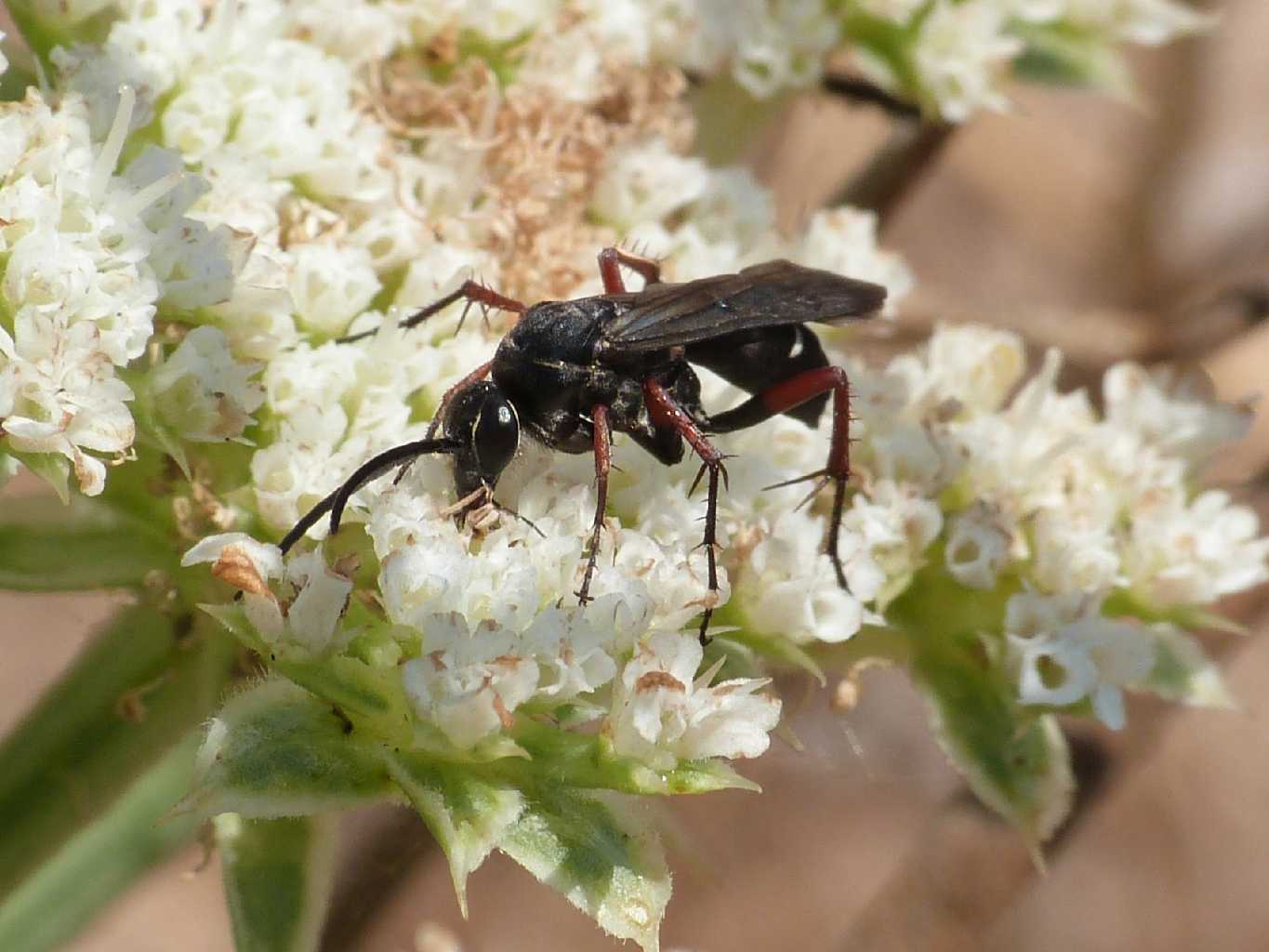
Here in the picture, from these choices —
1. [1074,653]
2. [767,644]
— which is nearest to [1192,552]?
[1074,653]

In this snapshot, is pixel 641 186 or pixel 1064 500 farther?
pixel 641 186

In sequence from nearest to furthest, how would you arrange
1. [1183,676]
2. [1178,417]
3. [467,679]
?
[467,679] < [1183,676] < [1178,417]

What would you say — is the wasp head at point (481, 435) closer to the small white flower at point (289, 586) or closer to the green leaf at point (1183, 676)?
the small white flower at point (289, 586)

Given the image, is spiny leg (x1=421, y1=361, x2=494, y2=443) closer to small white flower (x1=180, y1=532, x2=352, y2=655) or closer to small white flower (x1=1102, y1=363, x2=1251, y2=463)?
small white flower (x1=180, y1=532, x2=352, y2=655)

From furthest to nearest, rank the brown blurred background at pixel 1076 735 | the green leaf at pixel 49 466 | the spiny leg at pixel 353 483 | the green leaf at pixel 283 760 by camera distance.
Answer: the brown blurred background at pixel 1076 735 < the spiny leg at pixel 353 483 < the green leaf at pixel 49 466 < the green leaf at pixel 283 760

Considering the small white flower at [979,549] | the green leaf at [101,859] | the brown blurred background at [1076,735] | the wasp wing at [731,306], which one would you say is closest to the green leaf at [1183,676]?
the small white flower at [979,549]

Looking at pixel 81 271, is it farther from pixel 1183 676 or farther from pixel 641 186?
pixel 1183 676

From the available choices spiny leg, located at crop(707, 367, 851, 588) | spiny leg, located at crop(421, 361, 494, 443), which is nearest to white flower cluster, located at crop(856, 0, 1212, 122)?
spiny leg, located at crop(707, 367, 851, 588)
